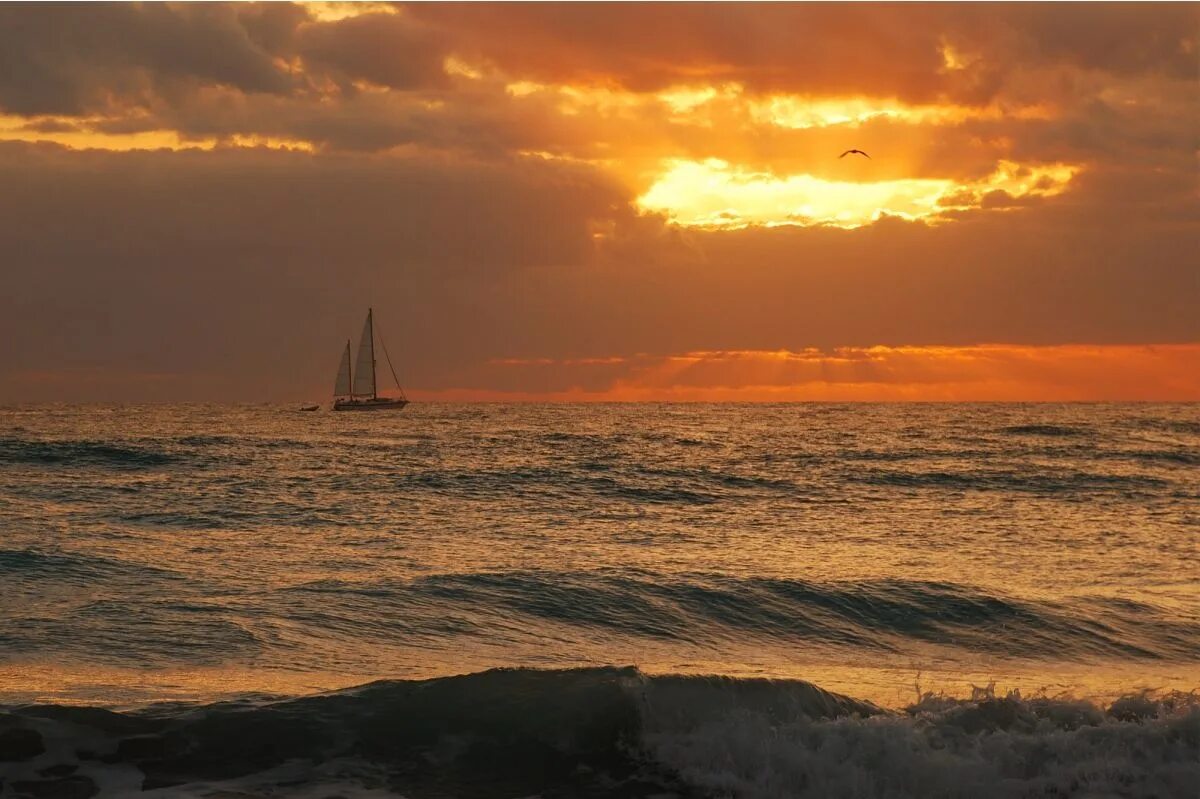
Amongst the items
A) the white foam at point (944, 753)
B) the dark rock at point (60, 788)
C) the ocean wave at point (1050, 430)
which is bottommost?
the dark rock at point (60, 788)

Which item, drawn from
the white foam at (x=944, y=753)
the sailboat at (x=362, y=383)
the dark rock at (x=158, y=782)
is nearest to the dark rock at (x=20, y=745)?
the dark rock at (x=158, y=782)

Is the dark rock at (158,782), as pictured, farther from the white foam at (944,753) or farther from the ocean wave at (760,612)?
the ocean wave at (760,612)

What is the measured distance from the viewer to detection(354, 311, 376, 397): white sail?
12056 cm

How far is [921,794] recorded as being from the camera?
1052 cm

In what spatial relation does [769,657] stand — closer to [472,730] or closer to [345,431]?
[472,730]

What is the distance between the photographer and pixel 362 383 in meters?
124

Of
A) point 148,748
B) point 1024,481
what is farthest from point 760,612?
point 1024,481

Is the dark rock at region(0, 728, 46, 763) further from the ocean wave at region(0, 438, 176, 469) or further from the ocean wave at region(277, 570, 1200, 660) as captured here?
the ocean wave at region(0, 438, 176, 469)

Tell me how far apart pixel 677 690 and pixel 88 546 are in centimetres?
1616

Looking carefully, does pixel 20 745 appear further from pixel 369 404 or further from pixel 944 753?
pixel 369 404

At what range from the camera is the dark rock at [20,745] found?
11047 millimetres

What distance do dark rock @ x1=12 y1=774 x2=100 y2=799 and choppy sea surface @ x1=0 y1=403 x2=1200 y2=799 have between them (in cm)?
5

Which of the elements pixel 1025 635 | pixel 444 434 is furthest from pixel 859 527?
pixel 444 434

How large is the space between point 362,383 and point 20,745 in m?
115
